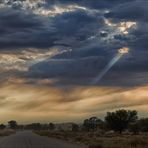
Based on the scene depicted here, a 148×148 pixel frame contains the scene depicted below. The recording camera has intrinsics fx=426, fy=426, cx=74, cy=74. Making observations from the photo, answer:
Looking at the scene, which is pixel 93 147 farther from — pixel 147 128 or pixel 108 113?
pixel 147 128

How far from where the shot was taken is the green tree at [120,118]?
4852 inches

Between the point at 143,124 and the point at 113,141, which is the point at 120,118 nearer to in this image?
the point at 143,124

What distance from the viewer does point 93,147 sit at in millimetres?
41875

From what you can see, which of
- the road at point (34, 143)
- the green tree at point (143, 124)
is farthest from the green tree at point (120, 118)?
the road at point (34, 143)

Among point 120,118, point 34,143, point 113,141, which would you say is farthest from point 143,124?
point 34,143

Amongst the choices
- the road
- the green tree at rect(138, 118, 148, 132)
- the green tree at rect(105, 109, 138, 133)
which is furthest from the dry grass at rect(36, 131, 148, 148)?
the green tree at rect(138, 118, 148, 132)

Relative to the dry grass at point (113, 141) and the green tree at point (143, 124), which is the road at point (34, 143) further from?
the green tree at point (143, 124)

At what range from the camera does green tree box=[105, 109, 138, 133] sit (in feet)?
404

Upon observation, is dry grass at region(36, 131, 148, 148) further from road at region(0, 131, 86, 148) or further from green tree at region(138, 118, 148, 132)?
green tree at region(138, 118, 148, 132)

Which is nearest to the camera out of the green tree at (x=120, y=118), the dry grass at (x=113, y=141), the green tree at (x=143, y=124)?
the dry grass at (x=113, y=141)

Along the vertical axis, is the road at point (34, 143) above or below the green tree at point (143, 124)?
below

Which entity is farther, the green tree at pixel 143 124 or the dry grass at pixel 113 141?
the green tree at pixel 143 124

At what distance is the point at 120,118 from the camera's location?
404 feet

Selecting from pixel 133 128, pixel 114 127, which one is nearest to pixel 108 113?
pixel 114 127
